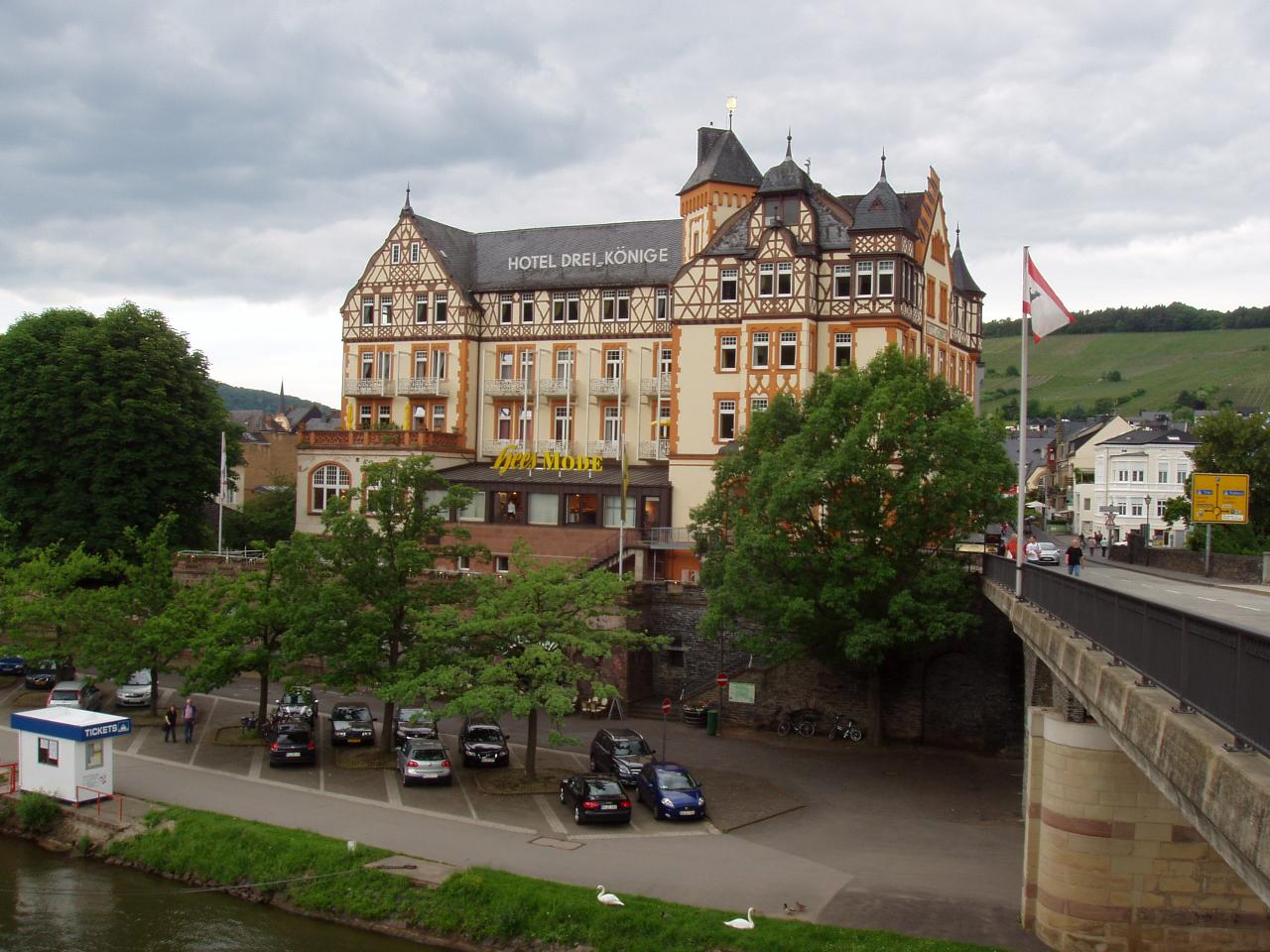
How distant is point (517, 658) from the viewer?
31.2 m

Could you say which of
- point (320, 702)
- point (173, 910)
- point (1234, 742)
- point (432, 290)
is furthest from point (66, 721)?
point (432, 290)

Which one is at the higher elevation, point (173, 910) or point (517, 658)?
point (517, 658)

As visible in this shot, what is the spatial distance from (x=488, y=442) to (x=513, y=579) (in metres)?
24.3

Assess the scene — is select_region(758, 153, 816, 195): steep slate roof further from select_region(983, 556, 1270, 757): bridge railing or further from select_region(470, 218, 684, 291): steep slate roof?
select_region(983, 556, 1270, 757): bridge railing

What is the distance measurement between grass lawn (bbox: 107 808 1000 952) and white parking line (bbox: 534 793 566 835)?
3.98 meters

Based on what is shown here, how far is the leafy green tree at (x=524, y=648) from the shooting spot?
98.8ft

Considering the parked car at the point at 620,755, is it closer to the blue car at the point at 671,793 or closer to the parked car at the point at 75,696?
the blue car at the point at 671,793

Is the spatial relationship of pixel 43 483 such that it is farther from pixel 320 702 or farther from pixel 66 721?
pixel 66 721

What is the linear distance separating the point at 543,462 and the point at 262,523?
776 inches

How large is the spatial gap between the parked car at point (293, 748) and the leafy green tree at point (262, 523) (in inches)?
1218

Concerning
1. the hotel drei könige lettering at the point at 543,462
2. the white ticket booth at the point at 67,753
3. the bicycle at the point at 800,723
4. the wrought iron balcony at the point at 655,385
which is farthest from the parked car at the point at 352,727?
the wrought iron balcony at the point at 655,385

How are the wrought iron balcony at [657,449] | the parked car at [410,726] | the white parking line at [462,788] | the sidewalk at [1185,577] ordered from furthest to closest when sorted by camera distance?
1. the wrought iron balcony at [657,449]
2. the sidewalk at [1185,577]
3. the parked car at [410,726]
4. the white parking line at [462,788]

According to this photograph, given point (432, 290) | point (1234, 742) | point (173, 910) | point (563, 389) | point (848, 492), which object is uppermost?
point (432, 290)

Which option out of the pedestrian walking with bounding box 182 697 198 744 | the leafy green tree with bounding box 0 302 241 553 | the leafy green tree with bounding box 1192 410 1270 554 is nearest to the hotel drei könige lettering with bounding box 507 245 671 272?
the leafy green tree with bounding box 0 302 241 553
